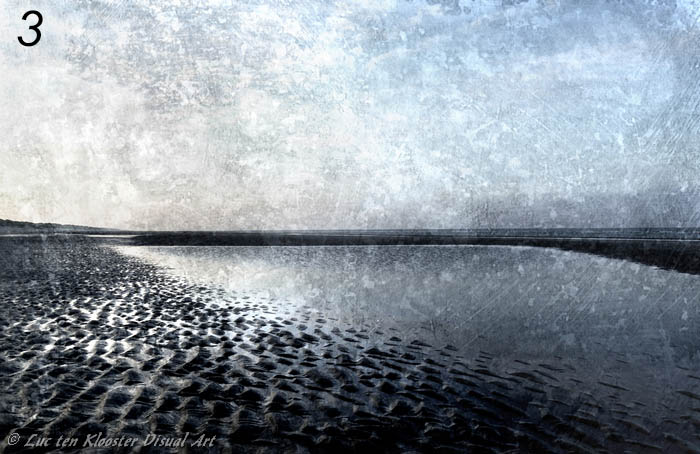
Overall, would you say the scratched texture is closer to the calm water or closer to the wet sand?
the calm water

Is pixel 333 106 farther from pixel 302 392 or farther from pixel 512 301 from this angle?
pixel 302 392

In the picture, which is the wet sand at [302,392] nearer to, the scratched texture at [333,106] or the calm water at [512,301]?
the calm water at [512,301]

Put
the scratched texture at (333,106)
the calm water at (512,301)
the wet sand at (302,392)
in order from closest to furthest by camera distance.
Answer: the wet sand at (302,392) < the calm water at (512,301) < the scratched texture at (333,106)

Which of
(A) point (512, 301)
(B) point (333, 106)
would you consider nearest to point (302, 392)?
(A) point (512, 301)

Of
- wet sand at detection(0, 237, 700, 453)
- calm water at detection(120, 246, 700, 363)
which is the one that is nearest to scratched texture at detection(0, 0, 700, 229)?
calm water at detection(120, 246, 700, 363)

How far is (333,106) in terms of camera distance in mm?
11727

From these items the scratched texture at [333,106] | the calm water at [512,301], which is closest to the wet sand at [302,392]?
the calm water at [512,301]

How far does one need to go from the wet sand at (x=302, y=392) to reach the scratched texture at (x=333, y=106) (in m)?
5.64

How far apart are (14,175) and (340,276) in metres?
8.66

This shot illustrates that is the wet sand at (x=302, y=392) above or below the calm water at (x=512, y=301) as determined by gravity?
below

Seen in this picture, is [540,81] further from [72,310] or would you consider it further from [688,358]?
[72,310]

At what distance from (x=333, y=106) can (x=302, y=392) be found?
8894 millimetres

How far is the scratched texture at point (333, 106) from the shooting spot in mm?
10680

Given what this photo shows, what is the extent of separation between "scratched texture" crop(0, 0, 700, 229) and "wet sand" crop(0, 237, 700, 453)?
5.64 m
